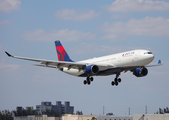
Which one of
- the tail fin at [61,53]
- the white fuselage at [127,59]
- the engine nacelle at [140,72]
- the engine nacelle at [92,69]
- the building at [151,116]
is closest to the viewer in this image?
the white fuselage at [127,59]

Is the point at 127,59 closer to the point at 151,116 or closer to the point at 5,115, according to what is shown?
the point at 151,116

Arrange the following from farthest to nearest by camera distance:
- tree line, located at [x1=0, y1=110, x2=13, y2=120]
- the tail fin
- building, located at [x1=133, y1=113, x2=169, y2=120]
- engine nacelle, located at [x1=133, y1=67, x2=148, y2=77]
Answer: tree line, located at [x1=0, y1=110, x2=13, y2=120] → the tail fin → building, located at [x1=133, y1=113, x2=169, y2=120] → engine nacelle, located at [x1=133, y1=67, x2=148, y2=77]

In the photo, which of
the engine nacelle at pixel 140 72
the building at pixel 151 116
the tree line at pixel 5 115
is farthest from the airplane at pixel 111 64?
the tree line at pixel 5 115

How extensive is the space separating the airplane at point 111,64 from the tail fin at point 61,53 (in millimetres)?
4822

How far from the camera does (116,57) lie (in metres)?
57.1

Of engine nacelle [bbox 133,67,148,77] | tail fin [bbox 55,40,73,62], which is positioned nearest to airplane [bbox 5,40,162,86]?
engine nacelle [bbox 133,67,148,77]

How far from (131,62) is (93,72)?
7.66m

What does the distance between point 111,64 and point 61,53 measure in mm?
17887

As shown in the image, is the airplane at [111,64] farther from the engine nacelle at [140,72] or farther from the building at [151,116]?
the building at [151,116]

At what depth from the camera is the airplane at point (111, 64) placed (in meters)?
54.3

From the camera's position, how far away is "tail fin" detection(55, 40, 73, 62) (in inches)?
2796

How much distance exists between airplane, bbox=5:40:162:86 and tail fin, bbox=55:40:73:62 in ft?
15.8

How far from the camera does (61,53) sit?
7231cm

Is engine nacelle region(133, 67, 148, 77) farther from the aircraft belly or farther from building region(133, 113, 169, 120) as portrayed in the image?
the aircraft belly
